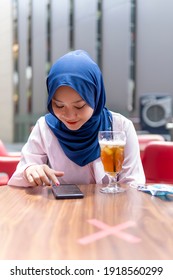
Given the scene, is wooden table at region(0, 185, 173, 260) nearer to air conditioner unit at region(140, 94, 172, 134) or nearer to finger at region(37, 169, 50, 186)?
finger at region(37, 169, 50, 186)

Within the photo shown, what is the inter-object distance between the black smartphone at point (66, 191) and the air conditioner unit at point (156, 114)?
339cm

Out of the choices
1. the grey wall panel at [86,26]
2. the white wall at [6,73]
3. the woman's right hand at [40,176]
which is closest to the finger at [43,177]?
the woman's right hand at [40,176]

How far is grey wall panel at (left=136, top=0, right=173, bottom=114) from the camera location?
554cm

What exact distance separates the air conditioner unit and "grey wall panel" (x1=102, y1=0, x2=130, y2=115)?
119cm

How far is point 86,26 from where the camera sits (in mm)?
5934

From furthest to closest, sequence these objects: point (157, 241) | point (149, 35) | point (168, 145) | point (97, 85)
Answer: point (149, 35) < point (168, 145) < point (97, 85) < point (157, 241)

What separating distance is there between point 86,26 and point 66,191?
5.21 m

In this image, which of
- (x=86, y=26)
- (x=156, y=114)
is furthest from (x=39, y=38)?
(x=156, y=114)

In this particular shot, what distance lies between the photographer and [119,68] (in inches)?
226

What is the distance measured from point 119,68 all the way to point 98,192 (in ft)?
15.6
